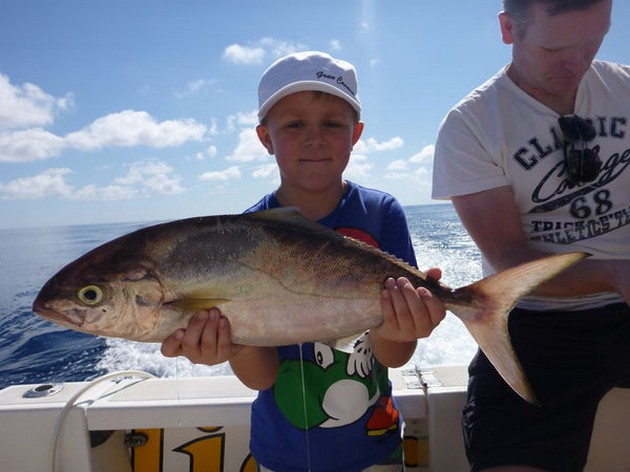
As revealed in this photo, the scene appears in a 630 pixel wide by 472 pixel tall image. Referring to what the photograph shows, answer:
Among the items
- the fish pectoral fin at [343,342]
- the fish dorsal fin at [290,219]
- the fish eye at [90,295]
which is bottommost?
the fish pectoral fin at [343,342]

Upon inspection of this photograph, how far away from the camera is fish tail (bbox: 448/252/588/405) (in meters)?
1.78

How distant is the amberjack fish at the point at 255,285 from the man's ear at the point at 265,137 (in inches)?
25.3

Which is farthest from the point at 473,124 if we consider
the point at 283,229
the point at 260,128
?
the point at 283,229

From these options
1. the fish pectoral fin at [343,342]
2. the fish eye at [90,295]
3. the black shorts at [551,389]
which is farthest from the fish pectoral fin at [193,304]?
the black shorts at [551,389]

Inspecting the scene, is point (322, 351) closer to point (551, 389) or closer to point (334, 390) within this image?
point (334, 390)

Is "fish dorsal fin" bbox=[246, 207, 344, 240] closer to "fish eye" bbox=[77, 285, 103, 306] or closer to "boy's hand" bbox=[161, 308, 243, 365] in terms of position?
"boy's hand" bbox=[161, 308, 243, 365]

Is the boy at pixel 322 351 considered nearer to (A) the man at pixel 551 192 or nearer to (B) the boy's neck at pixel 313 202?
(B) the boy's neck at pixel 313 202

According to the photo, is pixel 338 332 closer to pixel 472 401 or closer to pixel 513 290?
pixel 513 290

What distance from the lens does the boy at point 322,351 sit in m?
2.08

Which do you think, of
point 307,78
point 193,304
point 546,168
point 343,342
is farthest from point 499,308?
point 307,78

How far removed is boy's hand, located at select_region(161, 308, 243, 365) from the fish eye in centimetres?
29

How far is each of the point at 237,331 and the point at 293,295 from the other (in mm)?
254

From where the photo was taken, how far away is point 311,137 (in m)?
2.13

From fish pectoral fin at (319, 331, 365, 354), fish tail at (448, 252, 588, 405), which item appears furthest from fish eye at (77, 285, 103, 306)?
fish tail at (448, 252, 588, 405)
